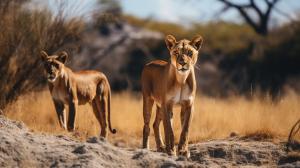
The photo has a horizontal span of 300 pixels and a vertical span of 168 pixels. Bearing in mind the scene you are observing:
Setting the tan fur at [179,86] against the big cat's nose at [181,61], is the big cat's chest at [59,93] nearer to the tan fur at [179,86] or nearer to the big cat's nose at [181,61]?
the tan fur at [179,86]

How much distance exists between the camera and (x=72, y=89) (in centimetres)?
1216

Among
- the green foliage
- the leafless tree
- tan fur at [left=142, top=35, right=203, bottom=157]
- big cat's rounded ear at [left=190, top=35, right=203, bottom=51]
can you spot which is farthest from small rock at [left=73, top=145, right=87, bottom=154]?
the leafless tree

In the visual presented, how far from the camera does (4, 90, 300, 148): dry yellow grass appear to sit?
1184 centimetres

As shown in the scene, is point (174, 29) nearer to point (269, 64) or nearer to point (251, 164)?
point (269, 64)

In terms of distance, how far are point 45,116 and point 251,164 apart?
7035 millimetres

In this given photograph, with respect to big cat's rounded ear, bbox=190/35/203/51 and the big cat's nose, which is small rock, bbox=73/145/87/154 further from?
big cat's rounded ear, bbox=190/35/203/51

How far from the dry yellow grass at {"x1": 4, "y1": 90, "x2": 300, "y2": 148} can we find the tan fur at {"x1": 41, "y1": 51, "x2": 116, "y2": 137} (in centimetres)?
19

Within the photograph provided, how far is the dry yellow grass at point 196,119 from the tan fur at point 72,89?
0.19 metres

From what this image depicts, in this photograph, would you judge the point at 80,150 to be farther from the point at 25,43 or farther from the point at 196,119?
the point at 196,119

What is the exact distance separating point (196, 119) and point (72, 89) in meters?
3.86

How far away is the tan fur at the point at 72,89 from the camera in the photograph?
1187cm

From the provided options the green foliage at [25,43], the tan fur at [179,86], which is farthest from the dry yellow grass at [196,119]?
the tan fur at [179,86]

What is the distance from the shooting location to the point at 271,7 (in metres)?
27.0

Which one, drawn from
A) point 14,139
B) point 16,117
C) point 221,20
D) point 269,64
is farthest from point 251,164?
point 221,20
